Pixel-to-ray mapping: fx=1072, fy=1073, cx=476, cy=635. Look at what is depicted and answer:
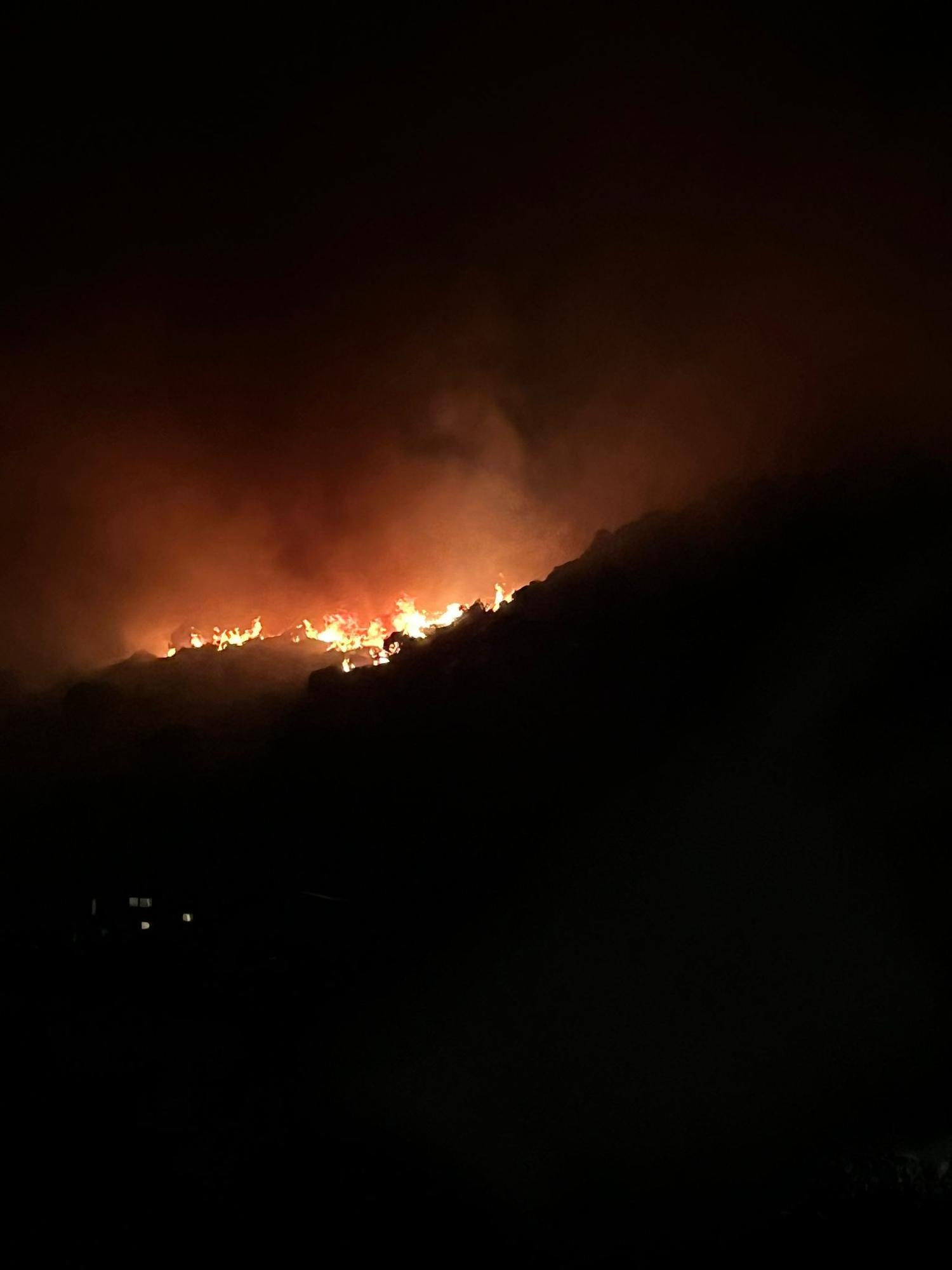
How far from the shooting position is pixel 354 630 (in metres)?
36.5

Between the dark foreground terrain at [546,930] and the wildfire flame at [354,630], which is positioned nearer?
the dark foreground terrain at [546,930]

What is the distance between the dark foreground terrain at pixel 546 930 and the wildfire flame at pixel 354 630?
3568 mm

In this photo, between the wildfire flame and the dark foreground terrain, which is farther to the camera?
the wildfire flame

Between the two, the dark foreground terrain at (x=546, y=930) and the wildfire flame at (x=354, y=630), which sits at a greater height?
the wildfire flame at (x=354, y=630)

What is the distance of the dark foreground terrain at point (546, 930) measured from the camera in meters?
15.3

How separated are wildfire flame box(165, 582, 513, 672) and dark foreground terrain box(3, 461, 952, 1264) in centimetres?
357

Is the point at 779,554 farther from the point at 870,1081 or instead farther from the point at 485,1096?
the point at 485,1096

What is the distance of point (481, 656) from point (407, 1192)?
1533cm

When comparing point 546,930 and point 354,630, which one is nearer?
point 546,930

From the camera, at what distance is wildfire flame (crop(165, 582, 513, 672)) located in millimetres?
34312

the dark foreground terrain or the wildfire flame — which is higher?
the wildfire flame

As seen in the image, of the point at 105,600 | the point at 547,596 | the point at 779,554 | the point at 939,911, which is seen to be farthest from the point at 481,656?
the point at 105,600

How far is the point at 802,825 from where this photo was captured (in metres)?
20.5

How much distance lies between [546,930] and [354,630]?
18.3m
